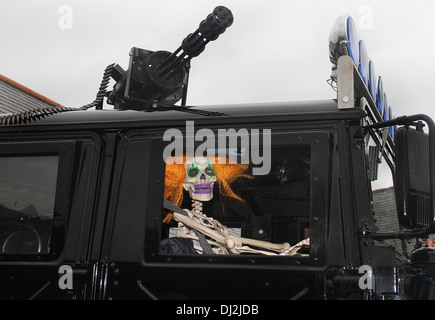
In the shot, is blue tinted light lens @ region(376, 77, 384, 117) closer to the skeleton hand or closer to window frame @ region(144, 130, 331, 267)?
window frame @ region(144, 130, 331, 267)

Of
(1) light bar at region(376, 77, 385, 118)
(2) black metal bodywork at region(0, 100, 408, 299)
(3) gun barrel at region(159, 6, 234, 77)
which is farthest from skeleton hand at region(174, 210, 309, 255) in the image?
(1) light bar at region(376, 77, 385, 118)

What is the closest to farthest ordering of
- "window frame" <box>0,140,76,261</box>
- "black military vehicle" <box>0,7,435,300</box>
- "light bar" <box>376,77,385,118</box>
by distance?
"black military vehicle" <box>0,7,435,300</box> < "window frame" <box>0,140,76,261</box> < "light bar" <box>376,77,385,118</box>

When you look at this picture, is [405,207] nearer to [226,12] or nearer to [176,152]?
[176,152]

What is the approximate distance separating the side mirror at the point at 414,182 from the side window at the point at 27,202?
175cm

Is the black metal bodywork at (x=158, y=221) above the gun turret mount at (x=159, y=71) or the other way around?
the other way around

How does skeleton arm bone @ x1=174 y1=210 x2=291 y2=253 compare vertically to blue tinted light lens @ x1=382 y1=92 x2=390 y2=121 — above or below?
below

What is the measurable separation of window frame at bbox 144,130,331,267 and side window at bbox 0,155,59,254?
0.56 m

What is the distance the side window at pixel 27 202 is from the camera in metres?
2.79

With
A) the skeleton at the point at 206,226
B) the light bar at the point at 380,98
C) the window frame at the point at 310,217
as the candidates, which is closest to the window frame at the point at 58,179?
the window frame at the point at 310,217

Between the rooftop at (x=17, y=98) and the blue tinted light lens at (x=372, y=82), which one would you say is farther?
the rooftop at (x=17, y=98)

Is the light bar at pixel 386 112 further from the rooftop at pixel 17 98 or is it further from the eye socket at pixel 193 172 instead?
the rooftop at pixel 17 98

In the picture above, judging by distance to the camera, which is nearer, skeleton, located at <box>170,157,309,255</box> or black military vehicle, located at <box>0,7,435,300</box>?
black military vehicle, located at <box>0,7,435,300</box>

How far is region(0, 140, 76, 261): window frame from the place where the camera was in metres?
2.71
